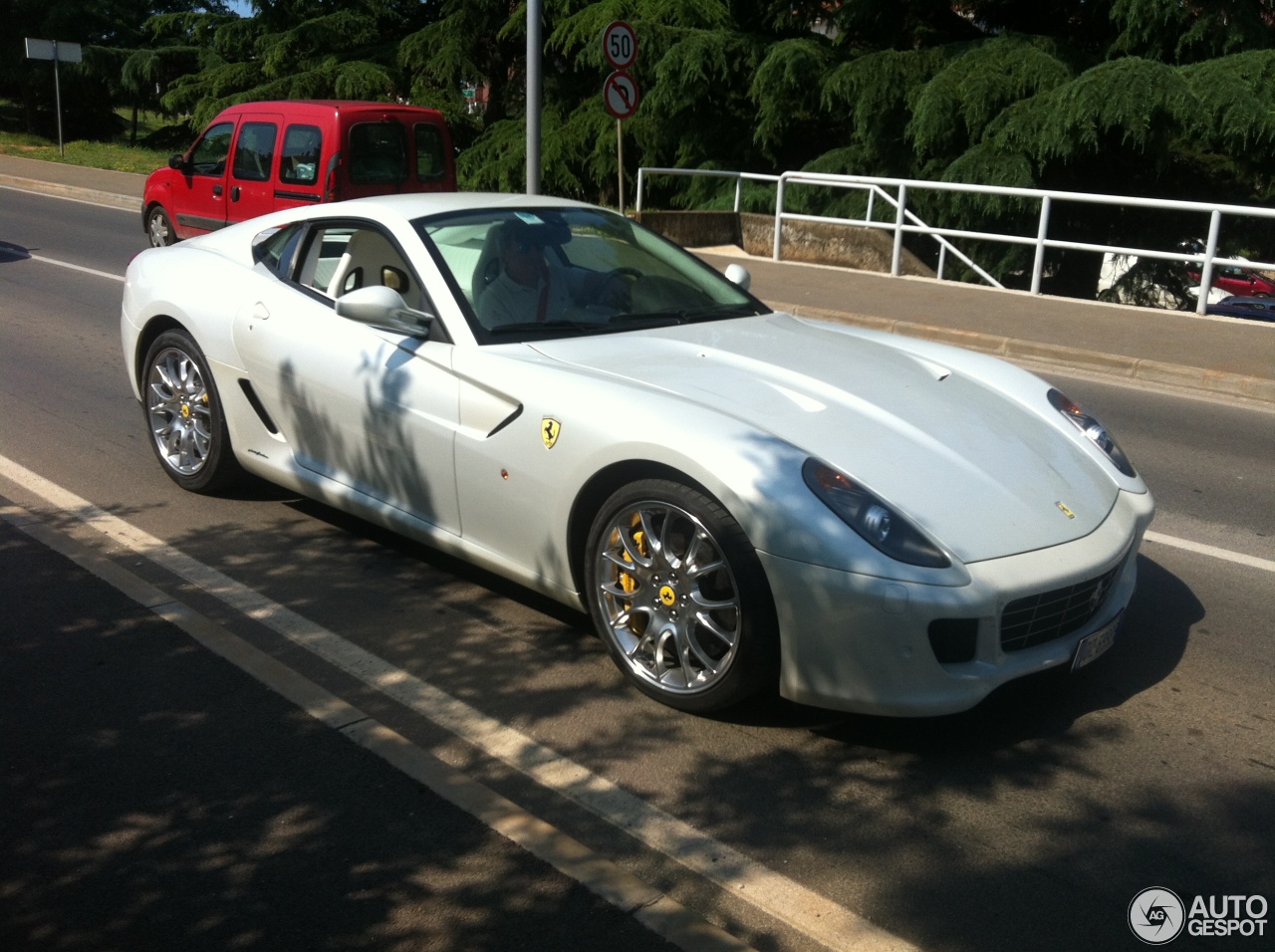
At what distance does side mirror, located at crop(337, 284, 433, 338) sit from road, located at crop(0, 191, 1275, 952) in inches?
41.1

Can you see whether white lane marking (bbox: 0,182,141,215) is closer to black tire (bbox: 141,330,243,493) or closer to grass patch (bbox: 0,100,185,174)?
grass patch (bbox: 0,100,185,174)

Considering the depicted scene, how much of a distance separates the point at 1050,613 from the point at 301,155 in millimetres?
11293

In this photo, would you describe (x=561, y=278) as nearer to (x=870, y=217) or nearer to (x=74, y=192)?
(x=870, y=217)

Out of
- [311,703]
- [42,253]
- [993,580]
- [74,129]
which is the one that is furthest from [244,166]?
[74,129]

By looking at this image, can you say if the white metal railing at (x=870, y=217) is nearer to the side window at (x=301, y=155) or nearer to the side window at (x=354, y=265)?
the side window at (x=301, y=155)

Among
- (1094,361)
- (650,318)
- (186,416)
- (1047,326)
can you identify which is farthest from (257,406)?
(1047,326)

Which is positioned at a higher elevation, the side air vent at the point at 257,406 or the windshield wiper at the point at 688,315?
the windshield wiper at the point at 688,315

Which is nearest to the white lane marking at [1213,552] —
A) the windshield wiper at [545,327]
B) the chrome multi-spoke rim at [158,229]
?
the windshield wiper at [545,327]

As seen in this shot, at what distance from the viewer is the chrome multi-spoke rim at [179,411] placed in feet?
20.2

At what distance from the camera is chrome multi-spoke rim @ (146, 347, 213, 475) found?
242 inches

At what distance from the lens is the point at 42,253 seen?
52.1 ft

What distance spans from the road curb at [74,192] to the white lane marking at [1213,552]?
19830 mm

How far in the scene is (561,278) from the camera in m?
5.23

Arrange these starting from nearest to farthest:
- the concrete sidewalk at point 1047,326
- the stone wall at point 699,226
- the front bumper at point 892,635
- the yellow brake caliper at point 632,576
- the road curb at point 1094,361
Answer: the front bumper at point 892,635, the yellow brake caliper at point 632,576, the road curb at point 1094,361, the concrete sidewalk at point 1047,326, the stone wall at point 699,226
